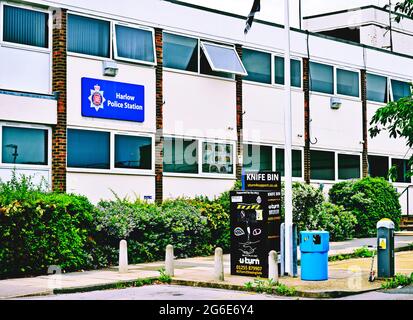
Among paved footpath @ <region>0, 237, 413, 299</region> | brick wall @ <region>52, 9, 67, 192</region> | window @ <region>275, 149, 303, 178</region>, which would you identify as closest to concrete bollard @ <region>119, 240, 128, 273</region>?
paved footpath @ <region>0, 237, 413, 299</region>

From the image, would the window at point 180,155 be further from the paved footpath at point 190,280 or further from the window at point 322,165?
the window at point 322,165

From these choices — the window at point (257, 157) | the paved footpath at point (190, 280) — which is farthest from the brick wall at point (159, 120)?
the paved footpath at point (190, 280)

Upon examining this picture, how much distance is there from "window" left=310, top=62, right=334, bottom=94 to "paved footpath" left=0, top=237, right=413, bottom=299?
1217 centimetres

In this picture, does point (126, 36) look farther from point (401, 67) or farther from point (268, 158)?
point (401, 67)

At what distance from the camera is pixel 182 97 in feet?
80.8

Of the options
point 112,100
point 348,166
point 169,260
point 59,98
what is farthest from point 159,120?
point 348,166

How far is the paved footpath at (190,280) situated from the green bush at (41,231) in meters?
0.45

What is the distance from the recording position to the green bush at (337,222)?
986 inches

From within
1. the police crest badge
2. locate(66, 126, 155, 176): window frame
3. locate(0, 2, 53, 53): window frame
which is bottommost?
locate(66, 126, 155, 176): window frame

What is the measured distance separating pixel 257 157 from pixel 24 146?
9.81 metres

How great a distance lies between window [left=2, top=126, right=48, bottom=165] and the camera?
65.0 feet

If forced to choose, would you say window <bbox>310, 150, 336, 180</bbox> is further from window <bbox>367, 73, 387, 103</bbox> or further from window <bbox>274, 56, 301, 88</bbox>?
window <bbox>367, 73, 387, 103</bbox>

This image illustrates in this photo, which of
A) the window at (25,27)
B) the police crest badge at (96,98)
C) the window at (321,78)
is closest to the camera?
the window at (25,27)

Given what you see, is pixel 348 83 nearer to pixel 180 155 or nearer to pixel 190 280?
pixel 180 155
